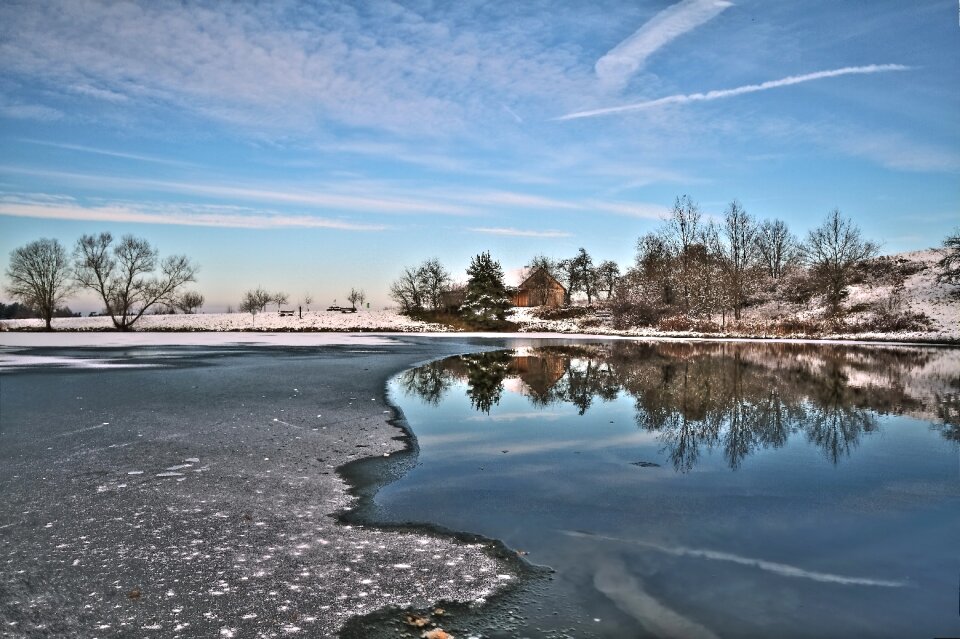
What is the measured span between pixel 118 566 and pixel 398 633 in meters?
2.63

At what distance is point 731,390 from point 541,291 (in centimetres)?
8809

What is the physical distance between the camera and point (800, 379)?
18.8 m

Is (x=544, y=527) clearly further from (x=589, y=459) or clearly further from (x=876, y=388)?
(x=876, y=388)

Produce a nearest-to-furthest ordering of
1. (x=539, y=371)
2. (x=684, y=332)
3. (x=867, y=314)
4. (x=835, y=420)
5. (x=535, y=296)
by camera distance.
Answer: (x=835, y=420), (x=539, y=371), (x=684, y=332), (x=867, y=314), (x=535, y=296)

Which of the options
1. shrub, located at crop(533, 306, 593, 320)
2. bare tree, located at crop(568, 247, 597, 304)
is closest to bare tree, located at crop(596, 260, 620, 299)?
bare tree, located at crop(568, 247, 597, 304)

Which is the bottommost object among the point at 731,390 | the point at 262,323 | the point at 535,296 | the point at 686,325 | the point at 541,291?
the point at 731,390

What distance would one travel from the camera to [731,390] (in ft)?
52.6

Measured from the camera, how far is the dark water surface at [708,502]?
422 cm

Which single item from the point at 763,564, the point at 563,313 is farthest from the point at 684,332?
the point at 763,564

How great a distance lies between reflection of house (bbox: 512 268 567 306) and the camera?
338 ft

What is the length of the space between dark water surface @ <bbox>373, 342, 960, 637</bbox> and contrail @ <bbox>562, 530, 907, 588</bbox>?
0.02 metres

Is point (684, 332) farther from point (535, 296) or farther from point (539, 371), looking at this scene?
point (535, 296)

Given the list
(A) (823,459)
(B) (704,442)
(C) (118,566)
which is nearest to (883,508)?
(A) (823,459)

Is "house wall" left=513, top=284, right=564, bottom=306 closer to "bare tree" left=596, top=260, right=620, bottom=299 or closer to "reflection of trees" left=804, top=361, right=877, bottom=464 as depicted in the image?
"bare tree" left=596, top=260, right=620, bottom=299
